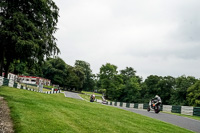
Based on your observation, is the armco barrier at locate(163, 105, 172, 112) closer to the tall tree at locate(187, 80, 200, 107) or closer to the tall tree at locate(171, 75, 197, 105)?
the tall tree at locate(187, 80, 200, 107)

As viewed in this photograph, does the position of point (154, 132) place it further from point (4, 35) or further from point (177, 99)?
point (177, 99)

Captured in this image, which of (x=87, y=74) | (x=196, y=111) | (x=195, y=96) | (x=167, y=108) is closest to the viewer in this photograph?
(x=196, y=111)

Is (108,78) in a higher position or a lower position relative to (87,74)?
lower

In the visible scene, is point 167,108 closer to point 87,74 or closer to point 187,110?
point 187,110

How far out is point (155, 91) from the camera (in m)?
74.6

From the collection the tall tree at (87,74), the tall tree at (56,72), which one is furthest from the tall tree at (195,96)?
the tall tree at (87,74)

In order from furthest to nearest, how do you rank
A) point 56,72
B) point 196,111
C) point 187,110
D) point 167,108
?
point 56,72
point 167,108
point 187,110
point 196,111

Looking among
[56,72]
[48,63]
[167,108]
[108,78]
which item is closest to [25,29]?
[167,108]

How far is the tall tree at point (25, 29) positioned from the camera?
14914 millimetres

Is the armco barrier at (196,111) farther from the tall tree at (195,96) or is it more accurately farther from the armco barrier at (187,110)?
the tall tree at (195,96)

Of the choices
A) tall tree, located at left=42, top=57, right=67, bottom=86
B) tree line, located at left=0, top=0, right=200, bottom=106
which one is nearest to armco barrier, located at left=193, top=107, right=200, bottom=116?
tree line, located at left=0, top=0, right=200, bottom=106

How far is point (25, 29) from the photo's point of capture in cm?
1552

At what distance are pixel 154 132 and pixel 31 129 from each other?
14.0 ft

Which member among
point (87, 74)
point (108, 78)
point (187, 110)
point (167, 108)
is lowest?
point (167, 108)
